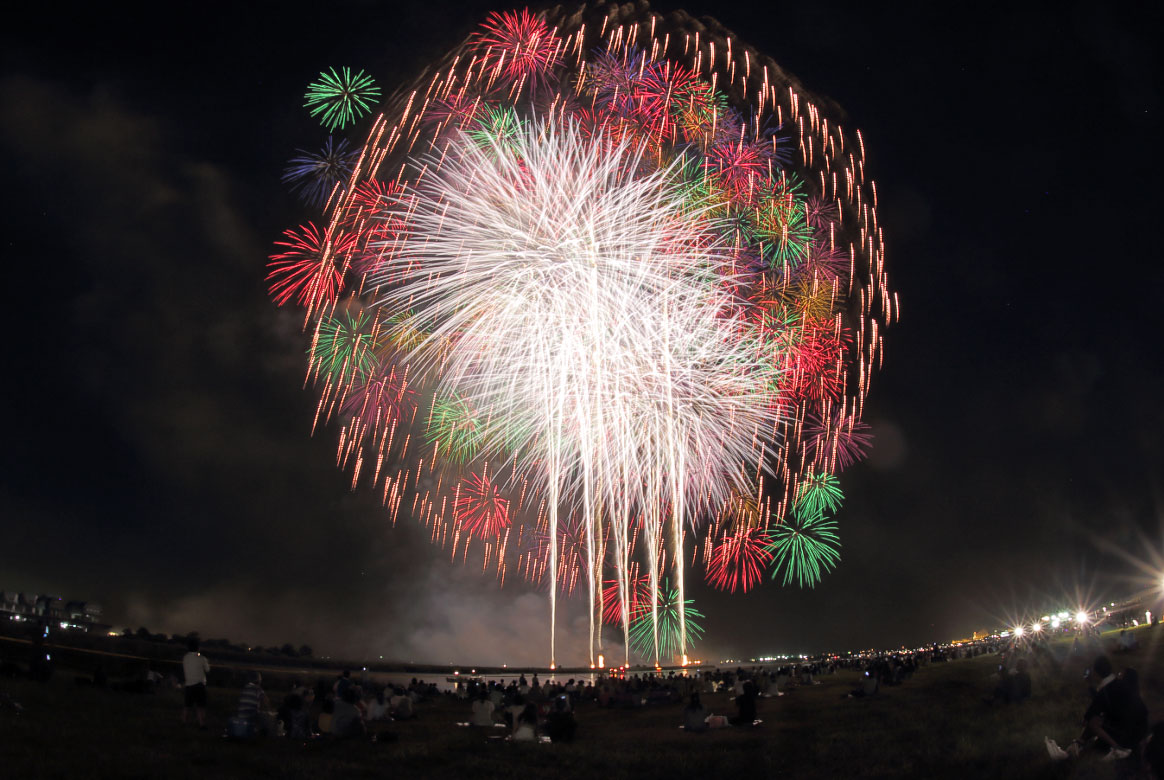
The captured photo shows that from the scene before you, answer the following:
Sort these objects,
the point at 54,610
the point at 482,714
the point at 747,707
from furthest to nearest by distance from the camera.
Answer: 1. the point at 54,610
2. the point at 482,714
3. the point at 747,707

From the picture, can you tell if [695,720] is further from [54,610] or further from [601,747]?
[54,610]

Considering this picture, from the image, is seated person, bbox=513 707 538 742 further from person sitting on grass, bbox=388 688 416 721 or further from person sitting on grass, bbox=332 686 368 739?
person sitting on grass, bbox=388 688 416 721

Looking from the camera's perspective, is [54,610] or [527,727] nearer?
[527,727]

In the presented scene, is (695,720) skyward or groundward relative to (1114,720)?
groundward

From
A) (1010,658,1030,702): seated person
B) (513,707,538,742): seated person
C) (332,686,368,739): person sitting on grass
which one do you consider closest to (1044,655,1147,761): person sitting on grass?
(1010,658,1030,702): seated person

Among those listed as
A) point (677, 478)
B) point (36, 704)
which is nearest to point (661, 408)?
point (677, 478)

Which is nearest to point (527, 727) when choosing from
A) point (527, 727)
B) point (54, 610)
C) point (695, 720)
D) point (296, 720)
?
point (527, 727)
